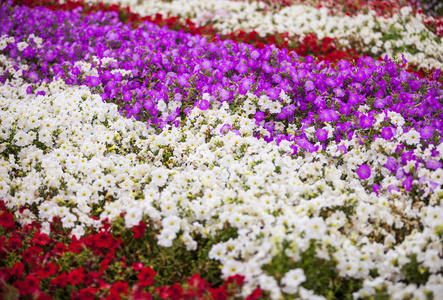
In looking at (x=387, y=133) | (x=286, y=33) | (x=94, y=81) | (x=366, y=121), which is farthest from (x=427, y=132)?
(x=286, y=33)

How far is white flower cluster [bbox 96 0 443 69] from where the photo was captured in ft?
23.5

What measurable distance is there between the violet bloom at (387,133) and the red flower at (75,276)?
9.82 ft

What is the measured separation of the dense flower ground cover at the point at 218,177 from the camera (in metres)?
2.57

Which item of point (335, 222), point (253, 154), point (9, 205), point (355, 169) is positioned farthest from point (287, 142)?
point (9, 205)

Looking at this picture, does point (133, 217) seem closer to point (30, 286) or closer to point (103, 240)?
point (103, 240)

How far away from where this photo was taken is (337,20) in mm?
8016

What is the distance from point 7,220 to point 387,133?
12.0ft

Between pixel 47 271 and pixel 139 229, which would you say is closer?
pixel 47 271

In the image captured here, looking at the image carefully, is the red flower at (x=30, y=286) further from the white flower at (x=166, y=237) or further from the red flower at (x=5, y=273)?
the white flower at (x=166, y=237)

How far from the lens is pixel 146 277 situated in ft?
8.44

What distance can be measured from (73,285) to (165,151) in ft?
5.53

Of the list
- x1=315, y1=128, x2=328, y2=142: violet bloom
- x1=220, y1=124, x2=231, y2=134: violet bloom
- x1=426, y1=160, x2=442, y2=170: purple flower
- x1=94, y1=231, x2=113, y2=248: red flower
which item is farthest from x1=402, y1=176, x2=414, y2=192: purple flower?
x1=94, y1=231, x2=113, y2=248: red flower

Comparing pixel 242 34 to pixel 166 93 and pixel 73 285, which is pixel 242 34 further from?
pixel 73 285

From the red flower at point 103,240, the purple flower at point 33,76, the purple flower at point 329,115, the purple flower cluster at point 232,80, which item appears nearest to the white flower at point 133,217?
the red flower at point 103,240
